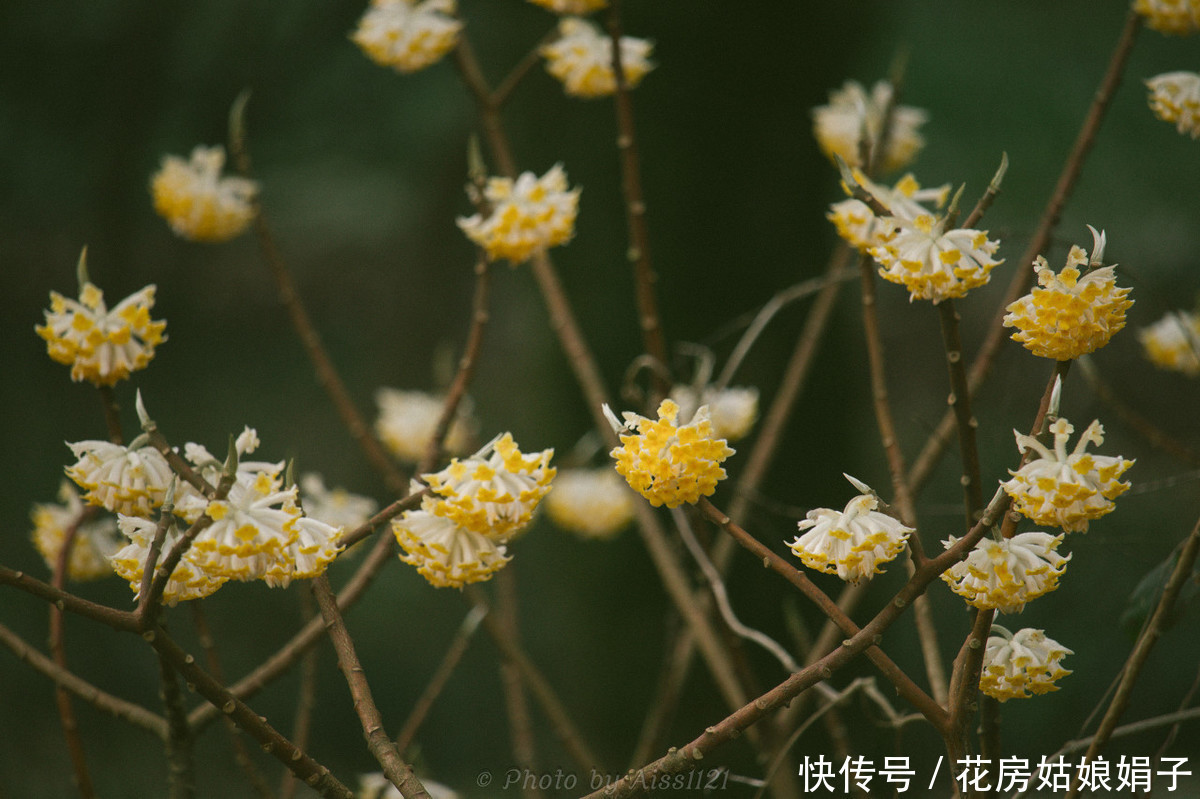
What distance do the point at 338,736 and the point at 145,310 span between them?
2.08 m

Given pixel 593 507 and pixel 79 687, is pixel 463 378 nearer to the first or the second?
pixel 79 687

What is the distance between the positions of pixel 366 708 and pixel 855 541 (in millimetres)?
262

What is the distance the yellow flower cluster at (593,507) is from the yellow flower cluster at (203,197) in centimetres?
47

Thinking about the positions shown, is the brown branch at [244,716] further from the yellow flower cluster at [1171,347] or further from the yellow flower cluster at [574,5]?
the yellow flower cluster at [1171,347]

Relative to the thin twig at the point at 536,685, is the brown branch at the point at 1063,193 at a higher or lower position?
higher

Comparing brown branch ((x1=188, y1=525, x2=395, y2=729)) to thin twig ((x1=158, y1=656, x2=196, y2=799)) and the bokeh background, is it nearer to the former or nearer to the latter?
thin twig ((x1=158, y1=656, x2=196, y2=799))

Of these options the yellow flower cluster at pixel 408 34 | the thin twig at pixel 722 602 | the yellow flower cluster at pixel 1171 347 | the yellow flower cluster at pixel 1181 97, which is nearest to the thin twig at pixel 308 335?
the yellow flower cluster at pixel 408 34

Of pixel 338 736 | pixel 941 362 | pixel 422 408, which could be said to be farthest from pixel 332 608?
pixel 941 362

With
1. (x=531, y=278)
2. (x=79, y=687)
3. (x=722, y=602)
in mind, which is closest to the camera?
(x=79, y=687)

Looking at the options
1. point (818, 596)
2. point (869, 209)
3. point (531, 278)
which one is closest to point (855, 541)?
point (818, 596)

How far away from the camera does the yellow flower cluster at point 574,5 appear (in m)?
0.78

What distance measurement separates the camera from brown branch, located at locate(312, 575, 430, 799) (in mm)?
450

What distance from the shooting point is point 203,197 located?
2.98ft

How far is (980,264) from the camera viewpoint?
0.46m
